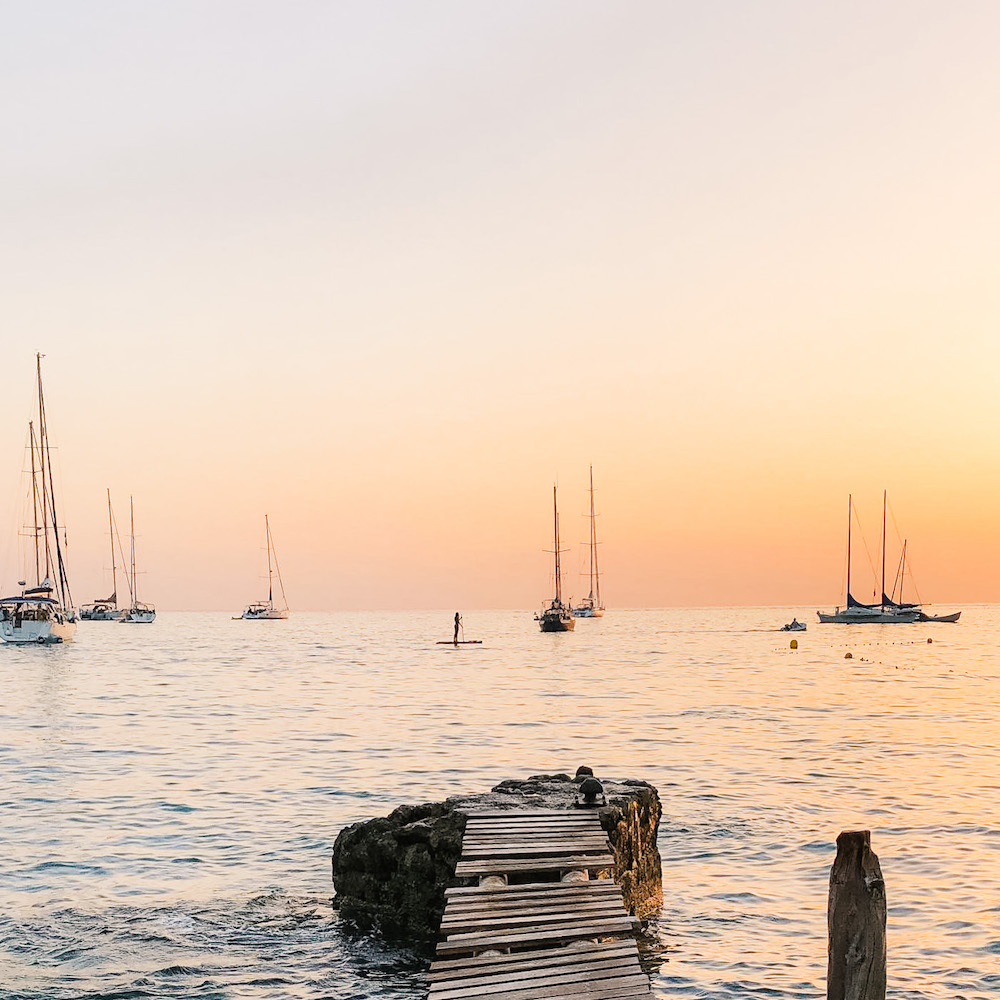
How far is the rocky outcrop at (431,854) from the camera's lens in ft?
45.4

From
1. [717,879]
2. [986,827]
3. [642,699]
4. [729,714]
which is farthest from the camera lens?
[642,699]

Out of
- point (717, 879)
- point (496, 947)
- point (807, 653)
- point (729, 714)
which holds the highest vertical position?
point (496, 947)

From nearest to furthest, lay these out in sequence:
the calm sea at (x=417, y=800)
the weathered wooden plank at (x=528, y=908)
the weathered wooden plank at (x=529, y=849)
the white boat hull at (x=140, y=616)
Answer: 1. the weathered wooden plank at (x=528, y=908)
2. the weathered wooden plank at (x=529, y=849)
3. the calm sea at (x=417, y=800)
4. the white boat hull at (x=140, y=616)

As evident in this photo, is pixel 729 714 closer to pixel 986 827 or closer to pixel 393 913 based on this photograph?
pixel 986 827

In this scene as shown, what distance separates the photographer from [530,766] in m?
28.7

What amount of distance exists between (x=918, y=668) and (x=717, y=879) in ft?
219

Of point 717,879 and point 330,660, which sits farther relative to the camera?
point 330,660

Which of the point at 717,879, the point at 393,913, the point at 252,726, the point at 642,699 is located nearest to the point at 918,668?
the point at 642,699

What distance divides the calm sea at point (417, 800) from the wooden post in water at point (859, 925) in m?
4.86

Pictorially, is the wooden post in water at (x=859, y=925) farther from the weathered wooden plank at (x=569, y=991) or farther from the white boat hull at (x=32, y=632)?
the white boat hull at (x=32, y=632)

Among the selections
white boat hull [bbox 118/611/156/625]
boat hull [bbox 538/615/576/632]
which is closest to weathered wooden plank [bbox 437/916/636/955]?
boat hull [bbox 538/615/576/632]

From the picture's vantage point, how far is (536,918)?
1045 cm

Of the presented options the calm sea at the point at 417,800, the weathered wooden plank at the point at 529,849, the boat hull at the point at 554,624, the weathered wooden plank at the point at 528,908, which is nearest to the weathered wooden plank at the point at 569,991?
the weathered wooden plank at the point at 528,908

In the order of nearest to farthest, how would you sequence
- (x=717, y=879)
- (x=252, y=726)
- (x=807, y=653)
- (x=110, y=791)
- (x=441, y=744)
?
(x=717, y=879), (x=110, y=791), (x=441, y=744), (x=252, y=726), (x=807, y=653)
